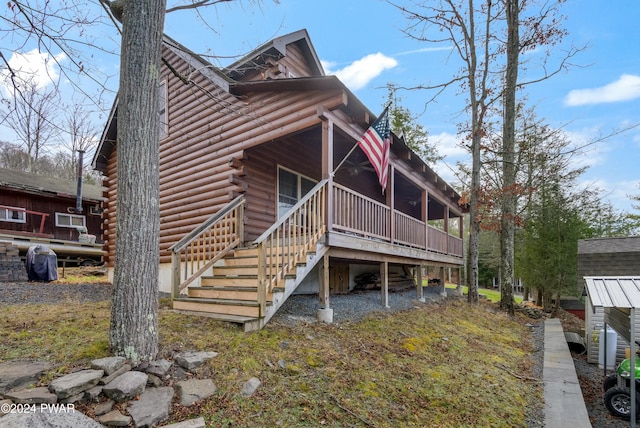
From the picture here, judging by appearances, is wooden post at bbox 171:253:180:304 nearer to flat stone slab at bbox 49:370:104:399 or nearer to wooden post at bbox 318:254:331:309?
wooden post at bbox 318:254:331:309

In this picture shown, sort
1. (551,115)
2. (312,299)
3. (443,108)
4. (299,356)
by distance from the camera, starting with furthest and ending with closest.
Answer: (551,115)
(443,108)
(312,299)
(299,356)

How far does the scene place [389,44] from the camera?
15.9 metres

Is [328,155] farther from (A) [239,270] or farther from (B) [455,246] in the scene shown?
(B) [455,246]

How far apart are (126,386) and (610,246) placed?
15734mm

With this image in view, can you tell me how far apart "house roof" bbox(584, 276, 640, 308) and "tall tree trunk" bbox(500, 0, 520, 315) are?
8117 mm

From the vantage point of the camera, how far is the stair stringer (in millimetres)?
4922

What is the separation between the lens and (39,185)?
1852 cm

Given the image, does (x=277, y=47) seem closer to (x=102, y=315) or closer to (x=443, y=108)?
(x=102, y=315)

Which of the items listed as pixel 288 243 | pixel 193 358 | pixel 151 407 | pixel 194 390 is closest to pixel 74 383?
pixel 151 407

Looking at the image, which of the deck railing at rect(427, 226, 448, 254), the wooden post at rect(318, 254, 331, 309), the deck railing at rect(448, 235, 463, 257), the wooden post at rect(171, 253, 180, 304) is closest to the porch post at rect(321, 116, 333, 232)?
the wooden post at rect(318, 254, 331, 309)

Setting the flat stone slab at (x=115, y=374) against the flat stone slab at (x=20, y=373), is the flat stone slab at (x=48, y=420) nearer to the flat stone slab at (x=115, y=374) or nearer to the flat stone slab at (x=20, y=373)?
the flat stone slab at (x=115, y=374)

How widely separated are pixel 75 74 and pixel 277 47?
5304 mm

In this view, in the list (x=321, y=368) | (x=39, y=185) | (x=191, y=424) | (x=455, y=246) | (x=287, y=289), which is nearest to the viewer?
(x=191, y=424)

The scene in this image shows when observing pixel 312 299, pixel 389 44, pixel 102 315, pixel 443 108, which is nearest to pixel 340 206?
pixel 312 299
